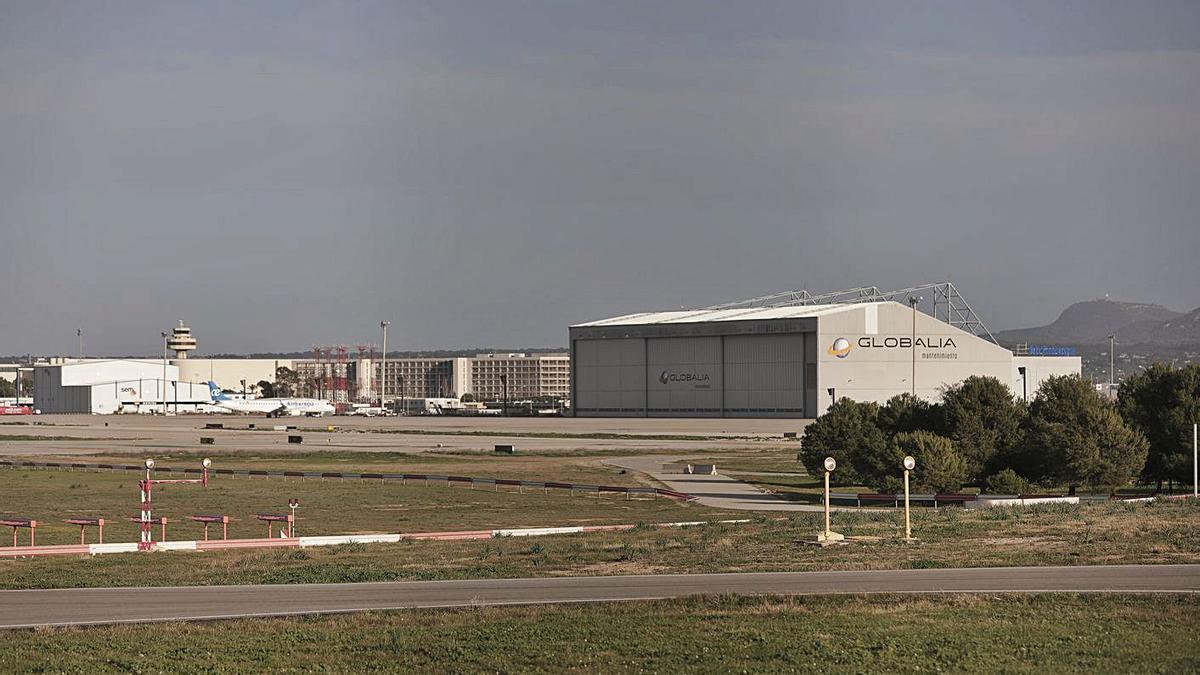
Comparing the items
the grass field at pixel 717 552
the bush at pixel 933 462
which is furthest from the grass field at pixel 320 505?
the bush at pixel 933 462

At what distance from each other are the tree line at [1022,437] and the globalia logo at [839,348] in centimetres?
9452

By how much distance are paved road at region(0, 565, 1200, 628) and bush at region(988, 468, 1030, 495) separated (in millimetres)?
30254

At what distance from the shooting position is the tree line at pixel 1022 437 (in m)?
57.7

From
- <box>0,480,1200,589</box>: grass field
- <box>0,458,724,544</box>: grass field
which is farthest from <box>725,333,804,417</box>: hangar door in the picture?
<box>0,480,1200,589</box>: grass field

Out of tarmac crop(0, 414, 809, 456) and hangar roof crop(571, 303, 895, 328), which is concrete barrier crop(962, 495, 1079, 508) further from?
hangar roof crop(571, 303, 895, 328)

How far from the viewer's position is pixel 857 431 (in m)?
64.4

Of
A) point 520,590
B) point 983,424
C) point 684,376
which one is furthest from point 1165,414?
point 684,376

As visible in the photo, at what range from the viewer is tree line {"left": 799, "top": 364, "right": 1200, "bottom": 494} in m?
57.7

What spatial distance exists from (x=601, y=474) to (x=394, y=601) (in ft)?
173

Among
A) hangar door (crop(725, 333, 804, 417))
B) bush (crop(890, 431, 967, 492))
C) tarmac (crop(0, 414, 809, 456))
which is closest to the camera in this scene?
bush (crop(890, 431, 967, 492))

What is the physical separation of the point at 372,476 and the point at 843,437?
23426mm

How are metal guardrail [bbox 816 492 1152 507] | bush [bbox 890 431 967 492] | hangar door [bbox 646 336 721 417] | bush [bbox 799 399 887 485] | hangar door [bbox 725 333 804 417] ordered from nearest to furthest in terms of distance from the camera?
metal guardrail [bbox 816 492 1152 507] → bush [bbox 890 431 967 492] → bush [bbox 799 399 887 485] → hangar door [bbox 725 333 804 417] → hangar door [bbox 646 336 721 417]

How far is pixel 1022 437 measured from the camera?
61312 mm

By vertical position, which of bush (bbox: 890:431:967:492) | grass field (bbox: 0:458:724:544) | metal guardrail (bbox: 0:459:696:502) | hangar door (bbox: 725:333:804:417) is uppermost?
hangar door (bbox: 725:333:804:417)
